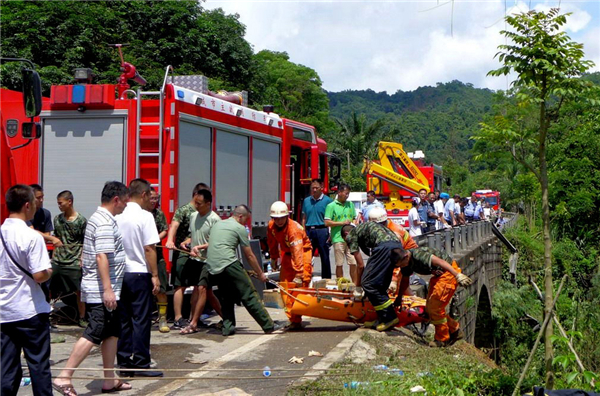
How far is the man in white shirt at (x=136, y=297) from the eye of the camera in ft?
22.6

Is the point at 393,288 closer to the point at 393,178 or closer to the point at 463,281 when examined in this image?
the point at 463,281

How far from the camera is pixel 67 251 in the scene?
30.6ft

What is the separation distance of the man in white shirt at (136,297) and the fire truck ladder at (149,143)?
2906 mm

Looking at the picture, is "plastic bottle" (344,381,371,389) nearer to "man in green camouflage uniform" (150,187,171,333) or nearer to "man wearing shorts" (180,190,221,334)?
"man wearing shorts" (180,190,221,334)

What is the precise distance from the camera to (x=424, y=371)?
23.3ft

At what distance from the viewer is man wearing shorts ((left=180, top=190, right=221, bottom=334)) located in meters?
9.23

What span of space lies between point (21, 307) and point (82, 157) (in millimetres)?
5073

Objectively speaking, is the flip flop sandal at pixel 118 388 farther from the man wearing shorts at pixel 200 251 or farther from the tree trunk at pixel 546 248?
the tree trunk at pixel 546 248

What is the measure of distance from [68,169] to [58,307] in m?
1.91

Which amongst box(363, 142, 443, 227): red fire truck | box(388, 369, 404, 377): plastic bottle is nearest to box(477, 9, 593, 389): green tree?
box(388, 369, 404, 377): plastic bottle

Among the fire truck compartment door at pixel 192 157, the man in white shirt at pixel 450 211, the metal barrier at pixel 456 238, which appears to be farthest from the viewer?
the man in white shirt at pixel 450 211

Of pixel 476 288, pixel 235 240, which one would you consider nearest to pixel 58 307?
pixel 235 240

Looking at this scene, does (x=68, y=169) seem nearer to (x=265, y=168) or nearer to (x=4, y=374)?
(x=265, y=168)

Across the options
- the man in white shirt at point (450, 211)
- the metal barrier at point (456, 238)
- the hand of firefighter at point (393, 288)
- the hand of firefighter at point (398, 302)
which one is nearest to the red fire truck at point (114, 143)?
the hand of firefighter at point (393, 288)
